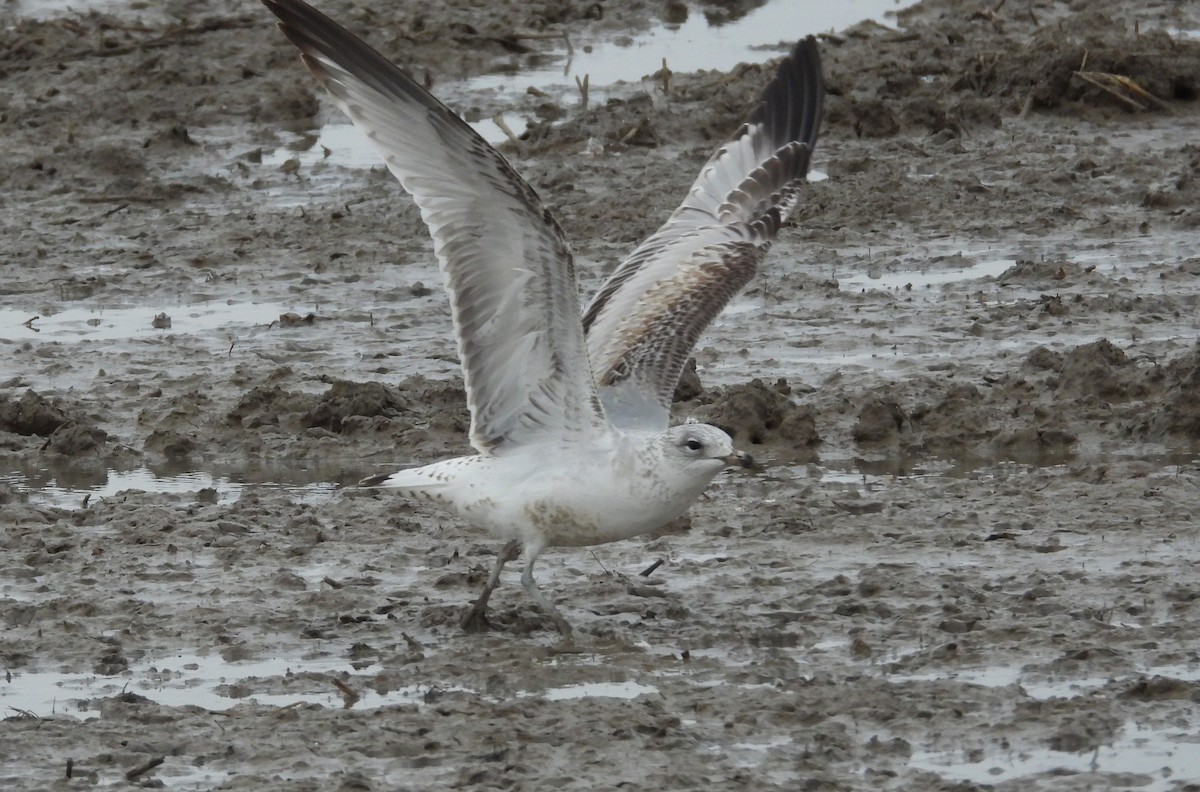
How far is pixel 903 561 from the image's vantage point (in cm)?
806

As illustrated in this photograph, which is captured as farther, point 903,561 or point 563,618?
point 903,561

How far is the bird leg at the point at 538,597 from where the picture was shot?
733 cm

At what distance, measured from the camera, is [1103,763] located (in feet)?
19.4

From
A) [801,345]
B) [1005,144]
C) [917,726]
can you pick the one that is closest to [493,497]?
[917,726]

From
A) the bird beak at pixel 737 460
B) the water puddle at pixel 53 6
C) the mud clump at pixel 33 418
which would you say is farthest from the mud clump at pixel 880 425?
the water puddle at pixel 53 6

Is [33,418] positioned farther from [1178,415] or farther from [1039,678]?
[1178,415]

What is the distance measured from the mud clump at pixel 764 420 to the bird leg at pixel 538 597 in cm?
225

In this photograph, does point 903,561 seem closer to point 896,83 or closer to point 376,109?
point 376,109

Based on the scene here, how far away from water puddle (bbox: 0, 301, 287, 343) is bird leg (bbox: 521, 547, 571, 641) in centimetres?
445

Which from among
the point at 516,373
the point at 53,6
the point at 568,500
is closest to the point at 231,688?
the point at 568,500

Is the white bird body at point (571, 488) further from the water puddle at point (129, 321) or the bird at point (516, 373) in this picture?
the water puddle at point (129, 321)

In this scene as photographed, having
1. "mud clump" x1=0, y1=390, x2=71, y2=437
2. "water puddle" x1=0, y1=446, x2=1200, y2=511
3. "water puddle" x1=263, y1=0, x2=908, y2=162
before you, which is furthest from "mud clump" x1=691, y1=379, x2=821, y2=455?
"water puddle" x1=263, y1=0, x2=908, y2=162

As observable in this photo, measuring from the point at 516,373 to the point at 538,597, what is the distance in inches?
33.4

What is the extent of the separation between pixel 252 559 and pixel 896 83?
29.3 ft
